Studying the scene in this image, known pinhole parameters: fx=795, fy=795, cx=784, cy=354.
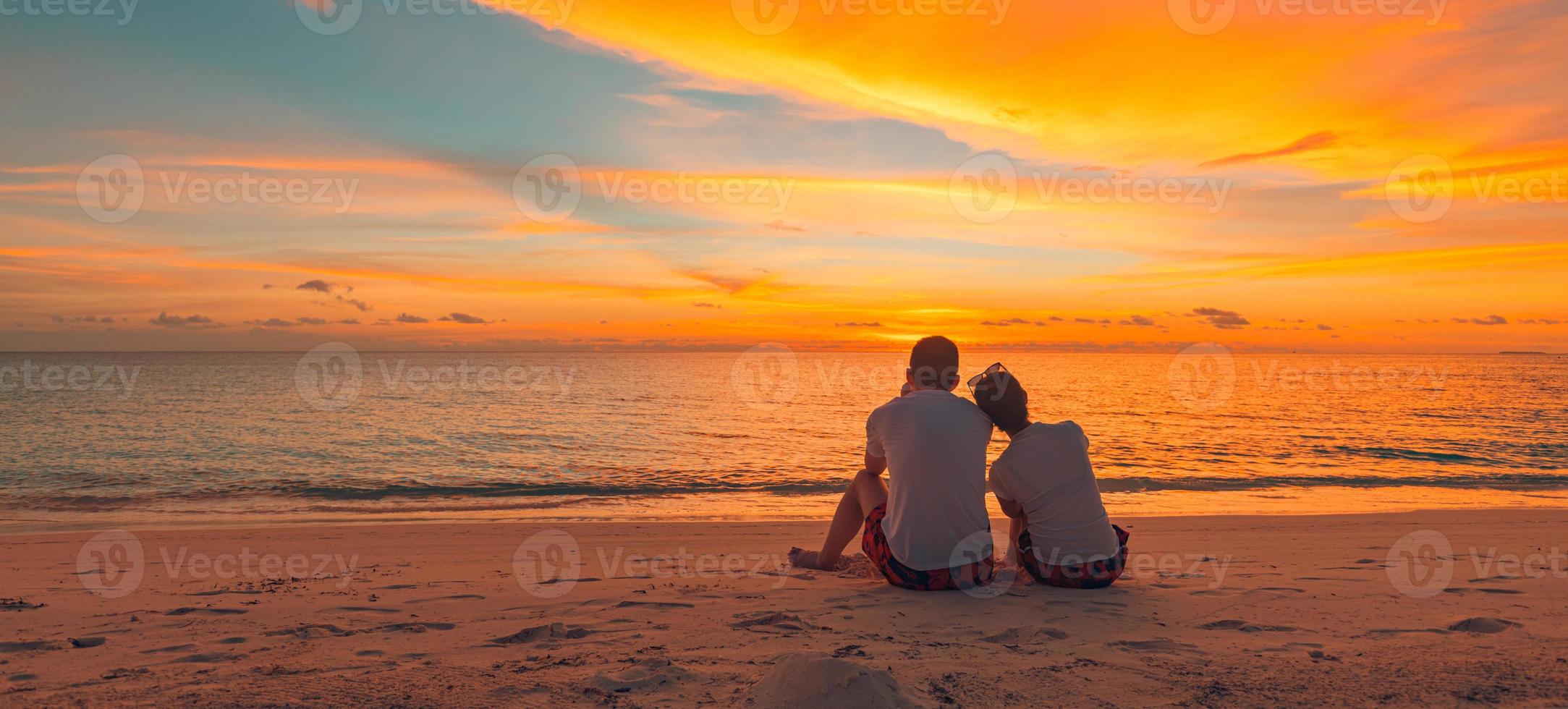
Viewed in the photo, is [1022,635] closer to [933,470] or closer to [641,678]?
[933,470]

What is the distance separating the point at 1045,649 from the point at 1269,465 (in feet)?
61.4

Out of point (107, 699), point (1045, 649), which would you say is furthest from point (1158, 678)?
point (107, 699)

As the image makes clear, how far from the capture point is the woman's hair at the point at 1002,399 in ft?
17.9

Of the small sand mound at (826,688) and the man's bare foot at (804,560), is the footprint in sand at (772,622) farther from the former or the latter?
the man's bare foot at (804,560)

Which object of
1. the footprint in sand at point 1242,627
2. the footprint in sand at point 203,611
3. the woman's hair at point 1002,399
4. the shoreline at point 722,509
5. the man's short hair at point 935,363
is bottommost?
the shoreline at point 722,509

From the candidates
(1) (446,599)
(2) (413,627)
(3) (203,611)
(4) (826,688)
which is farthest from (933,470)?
(3) (203,611)

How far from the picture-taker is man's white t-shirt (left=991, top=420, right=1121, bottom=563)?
5516 mm

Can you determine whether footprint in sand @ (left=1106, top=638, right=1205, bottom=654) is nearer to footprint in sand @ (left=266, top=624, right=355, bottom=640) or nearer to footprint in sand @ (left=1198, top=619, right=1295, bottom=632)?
footprint in sand @ (left=1198, top=619, right=1295, bottom=632)

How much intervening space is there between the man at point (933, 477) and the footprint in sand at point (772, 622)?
0.99 meters

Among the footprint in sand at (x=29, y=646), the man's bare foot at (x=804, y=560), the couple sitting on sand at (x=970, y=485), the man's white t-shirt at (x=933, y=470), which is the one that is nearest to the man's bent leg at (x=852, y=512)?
the man's bare foot at (x=804, y=560)

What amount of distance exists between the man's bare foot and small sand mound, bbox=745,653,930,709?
303cm

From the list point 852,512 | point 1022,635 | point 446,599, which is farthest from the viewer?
point 852,512

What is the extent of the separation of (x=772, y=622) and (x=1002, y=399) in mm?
2147

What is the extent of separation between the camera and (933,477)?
541cm
